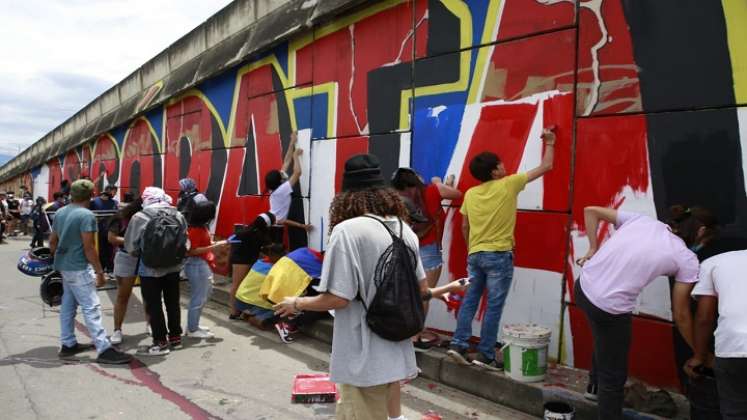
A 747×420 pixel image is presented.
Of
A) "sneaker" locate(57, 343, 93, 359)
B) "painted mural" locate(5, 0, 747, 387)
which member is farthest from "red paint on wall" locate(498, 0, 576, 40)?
"sneaker" locate(57, 343, 93, 359)

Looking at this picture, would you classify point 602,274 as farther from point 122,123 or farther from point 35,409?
point 122,123

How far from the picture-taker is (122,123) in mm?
15883

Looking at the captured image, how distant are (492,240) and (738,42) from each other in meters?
2.19

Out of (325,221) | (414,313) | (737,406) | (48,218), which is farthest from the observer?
(48,218)

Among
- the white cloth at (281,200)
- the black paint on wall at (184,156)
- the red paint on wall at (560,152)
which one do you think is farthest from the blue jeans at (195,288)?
the black paint on wall at (184,156)

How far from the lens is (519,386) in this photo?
4.16m

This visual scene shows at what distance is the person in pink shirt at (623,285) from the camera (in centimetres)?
308

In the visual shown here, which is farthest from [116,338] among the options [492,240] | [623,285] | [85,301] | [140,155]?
[140,155]

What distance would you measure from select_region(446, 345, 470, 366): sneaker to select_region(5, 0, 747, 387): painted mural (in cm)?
63

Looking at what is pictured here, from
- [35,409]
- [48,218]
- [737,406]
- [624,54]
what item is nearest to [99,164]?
[48,218]

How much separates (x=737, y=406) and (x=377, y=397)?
1769 millimetres

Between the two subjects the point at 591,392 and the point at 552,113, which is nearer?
the point at 591,392

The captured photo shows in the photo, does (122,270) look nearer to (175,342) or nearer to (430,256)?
(175,342)

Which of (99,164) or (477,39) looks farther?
(99,164)
